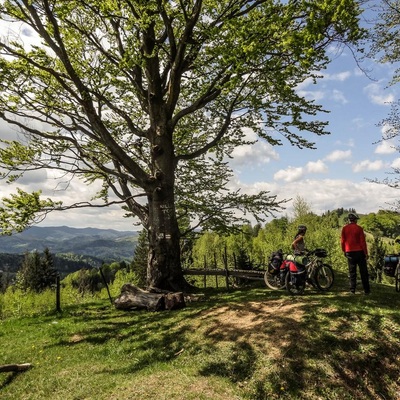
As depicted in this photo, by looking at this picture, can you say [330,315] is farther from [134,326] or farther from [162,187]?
[162,187]

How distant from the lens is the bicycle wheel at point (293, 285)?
1235cm

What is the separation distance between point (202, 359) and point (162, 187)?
9.03 meters

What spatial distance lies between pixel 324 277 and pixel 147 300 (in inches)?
289

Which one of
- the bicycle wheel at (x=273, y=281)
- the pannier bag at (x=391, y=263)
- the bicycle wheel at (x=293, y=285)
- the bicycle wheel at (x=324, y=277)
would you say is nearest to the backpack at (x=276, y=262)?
the bicycle wheel at (x=273, y=281)

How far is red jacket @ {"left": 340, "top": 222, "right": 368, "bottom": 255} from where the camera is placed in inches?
448

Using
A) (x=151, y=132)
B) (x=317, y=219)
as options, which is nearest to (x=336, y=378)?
(x=151, y=132)

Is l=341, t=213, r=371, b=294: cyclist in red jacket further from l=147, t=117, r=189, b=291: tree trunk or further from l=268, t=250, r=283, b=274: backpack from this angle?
l=147, t=117, r=189, b=291: tree trunk

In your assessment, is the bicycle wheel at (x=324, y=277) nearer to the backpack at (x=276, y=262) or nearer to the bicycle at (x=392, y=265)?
the backpack at (x=276, y=262)

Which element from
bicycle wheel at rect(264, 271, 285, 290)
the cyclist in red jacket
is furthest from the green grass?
bicycle wheel at rect(264, 271, 285, 290)

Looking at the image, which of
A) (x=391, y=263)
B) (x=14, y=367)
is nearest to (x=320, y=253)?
(x=391, y=263)

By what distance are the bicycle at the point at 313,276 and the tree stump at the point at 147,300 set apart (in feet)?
14.6

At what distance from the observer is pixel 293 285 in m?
12.6

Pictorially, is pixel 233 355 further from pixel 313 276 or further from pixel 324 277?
pixel 324 277

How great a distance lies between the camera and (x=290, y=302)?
→ 10.6 metres
